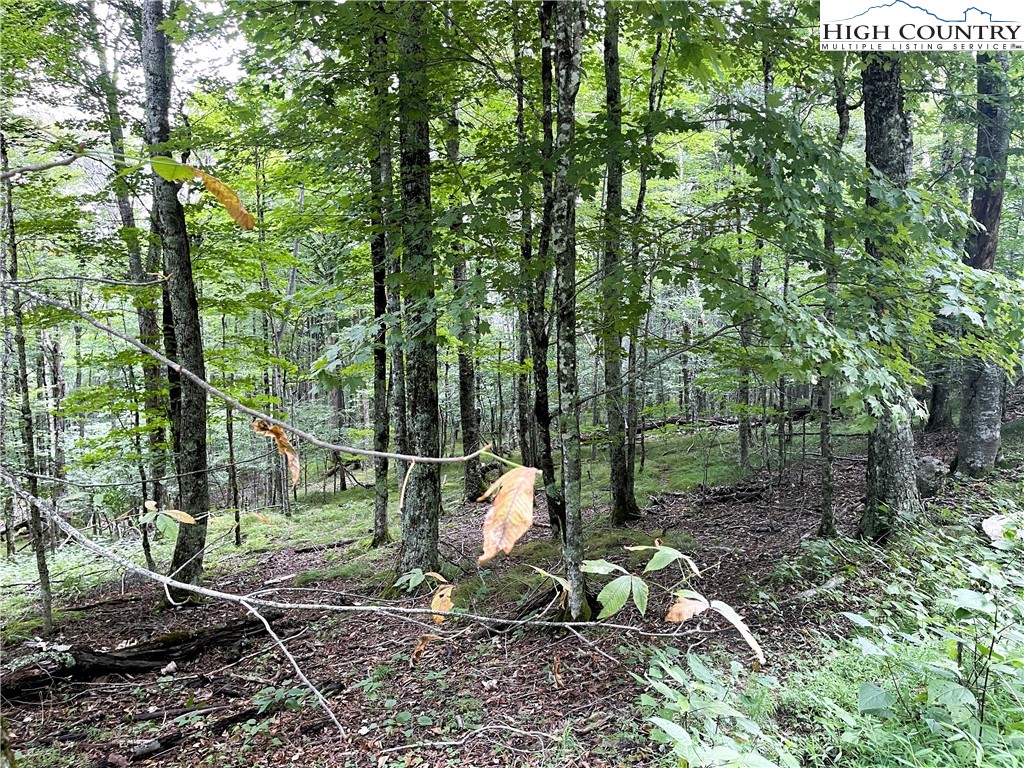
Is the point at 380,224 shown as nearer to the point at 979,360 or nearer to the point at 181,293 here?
the point at 181,293

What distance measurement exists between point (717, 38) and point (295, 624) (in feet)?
21.9

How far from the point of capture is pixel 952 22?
5.00m

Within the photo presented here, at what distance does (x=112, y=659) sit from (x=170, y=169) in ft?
18.4

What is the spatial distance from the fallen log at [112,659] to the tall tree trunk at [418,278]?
76.8 inches

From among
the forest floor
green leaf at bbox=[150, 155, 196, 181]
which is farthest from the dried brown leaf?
green leaf at bbox=[150, 155, 196, 181]

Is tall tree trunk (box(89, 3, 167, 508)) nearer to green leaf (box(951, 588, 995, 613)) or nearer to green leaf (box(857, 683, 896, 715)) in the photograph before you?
green leaf (box(857, 683, 896, 715))

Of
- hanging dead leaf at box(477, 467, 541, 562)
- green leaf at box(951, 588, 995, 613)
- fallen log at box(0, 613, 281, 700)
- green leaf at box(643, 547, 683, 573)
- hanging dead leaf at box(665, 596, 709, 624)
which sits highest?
hanging dead leaf at box(477, 467, 541, 562)

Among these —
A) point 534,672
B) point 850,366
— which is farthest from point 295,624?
point 850,366

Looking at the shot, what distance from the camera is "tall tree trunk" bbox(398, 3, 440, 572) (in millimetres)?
4323

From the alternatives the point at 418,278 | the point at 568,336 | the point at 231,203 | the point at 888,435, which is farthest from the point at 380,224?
the point at 888,435

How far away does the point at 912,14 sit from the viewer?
191 inches

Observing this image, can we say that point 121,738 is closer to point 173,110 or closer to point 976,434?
point 173,110

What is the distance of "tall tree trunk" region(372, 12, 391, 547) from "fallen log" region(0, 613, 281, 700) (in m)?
2.50

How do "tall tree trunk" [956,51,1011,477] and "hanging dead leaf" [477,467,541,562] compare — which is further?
"tall tree trunk" [956,51,1011,477]
